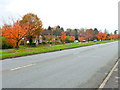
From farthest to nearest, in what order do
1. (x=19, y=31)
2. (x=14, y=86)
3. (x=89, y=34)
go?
(x=89, y=34) < (x=19, y=31) < (x=14, y=86)

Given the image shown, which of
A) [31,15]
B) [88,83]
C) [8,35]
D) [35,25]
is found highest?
[31,15]

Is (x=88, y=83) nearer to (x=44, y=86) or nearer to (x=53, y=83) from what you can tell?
(x=53, y=83)

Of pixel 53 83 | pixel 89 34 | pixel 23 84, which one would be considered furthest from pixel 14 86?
pixel 89 34

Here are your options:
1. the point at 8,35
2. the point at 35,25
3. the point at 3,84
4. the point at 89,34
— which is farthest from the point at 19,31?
the point at 89,34

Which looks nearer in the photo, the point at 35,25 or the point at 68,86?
the point at 68,86

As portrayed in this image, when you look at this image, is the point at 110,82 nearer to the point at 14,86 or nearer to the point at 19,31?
the point at 14,86

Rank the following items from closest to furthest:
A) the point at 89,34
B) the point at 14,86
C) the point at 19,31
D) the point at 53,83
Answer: the point at 14,86 < the point at 53,83 < the point at 19,31 < the point at 89,34

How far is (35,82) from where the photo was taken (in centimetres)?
590

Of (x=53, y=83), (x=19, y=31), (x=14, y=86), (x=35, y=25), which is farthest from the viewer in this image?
(x=35, y=25)

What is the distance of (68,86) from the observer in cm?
555

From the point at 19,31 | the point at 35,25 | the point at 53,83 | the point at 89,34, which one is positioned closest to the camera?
the point at 53,83

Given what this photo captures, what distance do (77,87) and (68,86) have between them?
0.34 meters

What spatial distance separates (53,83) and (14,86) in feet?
4.88

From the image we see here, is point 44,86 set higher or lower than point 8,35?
lower
